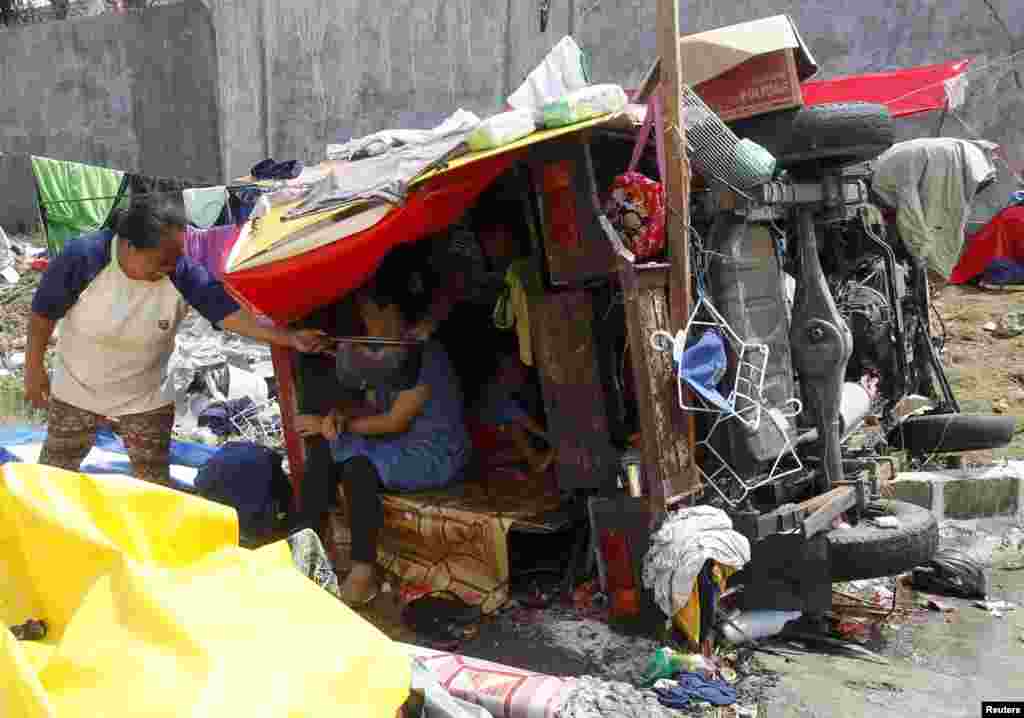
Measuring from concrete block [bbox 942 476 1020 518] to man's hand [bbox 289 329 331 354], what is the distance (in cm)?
348

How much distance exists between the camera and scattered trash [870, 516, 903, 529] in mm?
4000

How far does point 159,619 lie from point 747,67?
10.5 feet

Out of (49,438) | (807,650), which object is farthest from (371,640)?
(49,438)

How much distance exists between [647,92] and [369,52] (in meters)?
11.1

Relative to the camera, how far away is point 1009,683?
12.0ft

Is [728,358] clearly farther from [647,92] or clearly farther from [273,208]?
[273,208]

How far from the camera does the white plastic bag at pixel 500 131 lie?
359cm

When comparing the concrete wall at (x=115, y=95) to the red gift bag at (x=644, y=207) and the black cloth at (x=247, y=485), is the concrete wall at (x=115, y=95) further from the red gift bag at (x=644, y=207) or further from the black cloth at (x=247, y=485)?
the red gift bag at (x=644, y=207)

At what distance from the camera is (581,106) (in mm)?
3668

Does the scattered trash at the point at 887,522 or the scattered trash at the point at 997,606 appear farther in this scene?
the scattered trash at the point at 997,606

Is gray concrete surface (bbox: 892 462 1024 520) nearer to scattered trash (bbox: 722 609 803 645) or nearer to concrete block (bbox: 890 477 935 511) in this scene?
concrete block (bbox: 890 477 935 511)

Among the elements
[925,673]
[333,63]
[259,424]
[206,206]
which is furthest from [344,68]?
[925,673]

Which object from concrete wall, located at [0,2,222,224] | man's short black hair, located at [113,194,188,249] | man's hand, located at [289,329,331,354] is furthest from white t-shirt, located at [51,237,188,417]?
concrete wall, located at [0,2,222,224]

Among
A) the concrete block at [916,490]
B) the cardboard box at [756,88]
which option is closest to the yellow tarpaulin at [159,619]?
the cardboard box at [756,88]
